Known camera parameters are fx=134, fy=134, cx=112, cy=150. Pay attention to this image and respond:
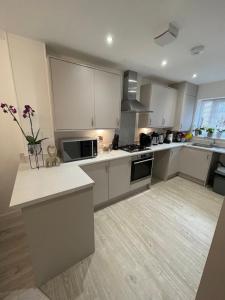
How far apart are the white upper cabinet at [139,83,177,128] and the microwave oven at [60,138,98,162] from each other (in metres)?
1.54

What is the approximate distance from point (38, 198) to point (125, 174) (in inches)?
61.5

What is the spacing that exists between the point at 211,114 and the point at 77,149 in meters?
3.64

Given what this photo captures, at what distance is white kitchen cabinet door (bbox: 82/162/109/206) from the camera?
2.01m

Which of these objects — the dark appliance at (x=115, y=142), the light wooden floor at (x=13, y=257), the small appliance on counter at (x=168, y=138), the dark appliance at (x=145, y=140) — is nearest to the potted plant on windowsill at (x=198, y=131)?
the small appliance on counter at (x=168, y=138)

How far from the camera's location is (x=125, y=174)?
239cm

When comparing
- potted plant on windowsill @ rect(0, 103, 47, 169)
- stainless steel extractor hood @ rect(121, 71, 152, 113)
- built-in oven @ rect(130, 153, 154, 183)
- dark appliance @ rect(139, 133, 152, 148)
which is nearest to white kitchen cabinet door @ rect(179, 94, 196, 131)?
dark appliance @ rect(139, 133, 152, 148)

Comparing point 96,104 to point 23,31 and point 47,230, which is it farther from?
point 47,230

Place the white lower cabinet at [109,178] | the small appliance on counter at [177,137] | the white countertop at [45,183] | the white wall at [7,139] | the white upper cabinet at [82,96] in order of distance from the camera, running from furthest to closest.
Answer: the small appliance on counter at [177,137] < the white lower cabinet at [109,178] < the white upper cabinet at [82,96] < the white wall at [7,139] < the white countertop at [45,183]

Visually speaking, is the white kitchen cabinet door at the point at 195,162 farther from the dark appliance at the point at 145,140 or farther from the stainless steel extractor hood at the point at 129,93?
the stainless steel extractor hood at the point at 129,93

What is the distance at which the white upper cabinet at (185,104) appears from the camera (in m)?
3.37

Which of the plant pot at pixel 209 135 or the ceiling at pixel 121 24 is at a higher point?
the ceiling at pixel 121 24

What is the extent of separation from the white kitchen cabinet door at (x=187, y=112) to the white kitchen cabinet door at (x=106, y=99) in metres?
2.04

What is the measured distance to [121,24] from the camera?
4.37 ft

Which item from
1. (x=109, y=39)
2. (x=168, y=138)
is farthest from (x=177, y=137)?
(x=109, y=39)
